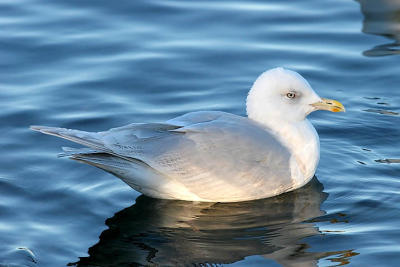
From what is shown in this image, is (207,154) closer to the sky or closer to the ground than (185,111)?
closer to the ground

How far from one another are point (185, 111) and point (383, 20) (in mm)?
3458

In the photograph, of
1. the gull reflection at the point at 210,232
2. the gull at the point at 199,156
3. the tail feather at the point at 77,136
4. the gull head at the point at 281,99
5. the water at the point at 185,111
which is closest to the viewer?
the gull reflection at the point at 210,232

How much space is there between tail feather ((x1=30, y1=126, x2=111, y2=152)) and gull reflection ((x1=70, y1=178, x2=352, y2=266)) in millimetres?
569

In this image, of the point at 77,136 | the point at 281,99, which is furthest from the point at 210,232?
the point at 281,99

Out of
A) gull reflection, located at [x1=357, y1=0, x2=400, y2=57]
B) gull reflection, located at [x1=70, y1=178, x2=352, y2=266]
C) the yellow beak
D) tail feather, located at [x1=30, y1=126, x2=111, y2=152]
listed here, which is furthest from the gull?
gull reflection, located at [x1=357, y1=0, x2=400, y2=57]

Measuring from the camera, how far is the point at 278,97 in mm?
7438

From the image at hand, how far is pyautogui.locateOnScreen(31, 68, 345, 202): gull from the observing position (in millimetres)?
6918

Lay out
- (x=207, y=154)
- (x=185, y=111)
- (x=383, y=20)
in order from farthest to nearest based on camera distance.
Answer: (x=383, y=20)
(x=185, y=111)
(x=207, y=154)

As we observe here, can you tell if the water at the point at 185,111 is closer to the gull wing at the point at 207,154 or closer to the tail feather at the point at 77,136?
the gull wing at the point at 207,154

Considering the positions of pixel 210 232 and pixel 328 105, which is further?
pixel 328 105

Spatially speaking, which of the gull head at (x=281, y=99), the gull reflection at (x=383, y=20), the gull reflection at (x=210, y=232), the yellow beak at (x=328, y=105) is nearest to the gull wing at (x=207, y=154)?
the gull reflection at (x=210, y=232)

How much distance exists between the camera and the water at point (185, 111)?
6.53 metres

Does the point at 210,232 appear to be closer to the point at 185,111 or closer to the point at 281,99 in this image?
the point at 281,99

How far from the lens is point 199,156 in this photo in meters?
7.02
